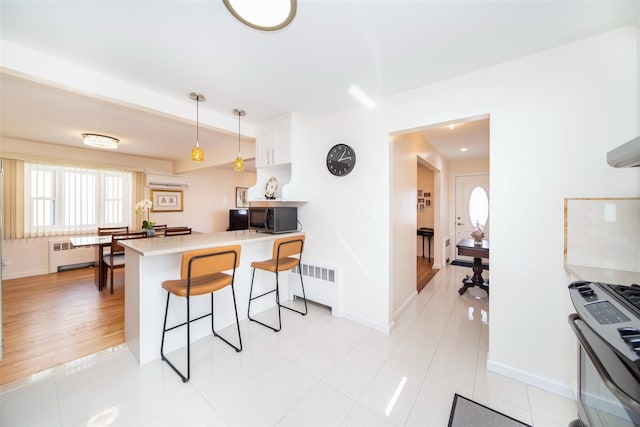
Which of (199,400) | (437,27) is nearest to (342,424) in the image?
(199,400)

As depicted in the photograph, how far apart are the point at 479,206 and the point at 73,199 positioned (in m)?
8.64

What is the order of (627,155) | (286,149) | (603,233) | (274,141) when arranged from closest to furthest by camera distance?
1. (627,155)
2. (603,233)
3. (286,149)
4. (274,141)

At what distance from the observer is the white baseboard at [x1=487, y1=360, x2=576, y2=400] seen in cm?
167

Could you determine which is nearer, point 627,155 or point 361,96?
point 627,155

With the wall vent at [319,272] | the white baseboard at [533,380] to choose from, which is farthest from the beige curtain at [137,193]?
the white baseboard at [533,380]

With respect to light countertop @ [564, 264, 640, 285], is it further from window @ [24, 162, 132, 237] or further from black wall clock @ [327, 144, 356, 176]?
window @ [24, 162, 132, 237]

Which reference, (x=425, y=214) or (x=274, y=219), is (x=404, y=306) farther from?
(x=425, y=214)

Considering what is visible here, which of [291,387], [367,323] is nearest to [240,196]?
[367,323]

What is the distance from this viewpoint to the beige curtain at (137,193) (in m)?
5.39

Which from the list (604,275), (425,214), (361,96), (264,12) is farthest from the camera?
(425,214)

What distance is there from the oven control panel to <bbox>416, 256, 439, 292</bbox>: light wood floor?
270 centimetres

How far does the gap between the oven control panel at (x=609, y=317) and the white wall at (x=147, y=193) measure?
680 centimetres

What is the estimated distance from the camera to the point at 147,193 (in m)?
5.59

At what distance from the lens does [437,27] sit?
1507mm
